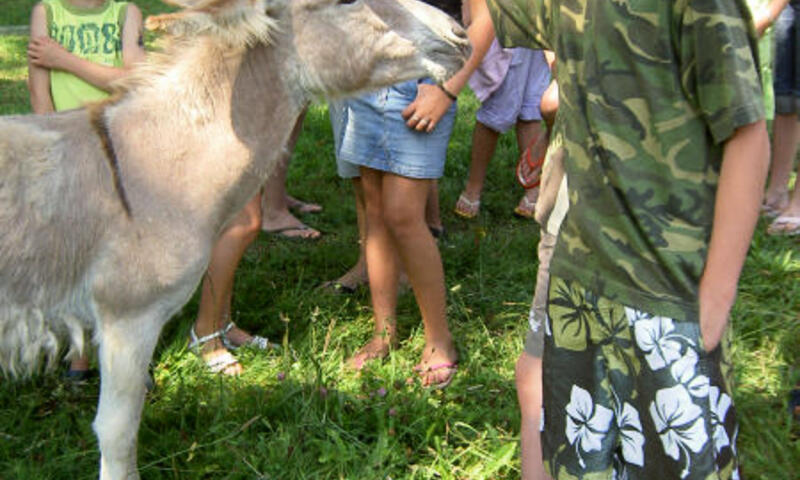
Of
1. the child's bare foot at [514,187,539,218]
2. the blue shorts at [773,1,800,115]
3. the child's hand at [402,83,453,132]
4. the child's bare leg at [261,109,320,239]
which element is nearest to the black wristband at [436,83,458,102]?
the child's hand at [402,83,453,132]

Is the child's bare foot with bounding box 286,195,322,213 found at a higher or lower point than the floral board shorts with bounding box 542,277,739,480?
lower

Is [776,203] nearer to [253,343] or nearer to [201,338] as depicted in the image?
[253,343]

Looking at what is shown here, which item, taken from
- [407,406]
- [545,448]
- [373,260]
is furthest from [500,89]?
[545,448]

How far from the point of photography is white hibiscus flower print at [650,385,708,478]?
5.51ft

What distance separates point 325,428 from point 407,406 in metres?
0.36

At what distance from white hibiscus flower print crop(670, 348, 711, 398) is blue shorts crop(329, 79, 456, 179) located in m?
1.71

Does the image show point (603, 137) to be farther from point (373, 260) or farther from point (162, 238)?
point (373, 260)

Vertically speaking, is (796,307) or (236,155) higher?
(236,155)

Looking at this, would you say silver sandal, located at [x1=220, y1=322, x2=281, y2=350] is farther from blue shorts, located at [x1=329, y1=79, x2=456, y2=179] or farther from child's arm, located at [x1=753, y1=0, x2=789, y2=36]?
child's arm, located at [x1=753, y1=0, x2=789, y2=36]

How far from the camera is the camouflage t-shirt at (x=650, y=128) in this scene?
155 centimetres

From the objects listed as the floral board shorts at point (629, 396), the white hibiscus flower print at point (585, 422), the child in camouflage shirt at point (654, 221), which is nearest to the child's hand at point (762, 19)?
the child in camouflage shirt at point (654, 221)

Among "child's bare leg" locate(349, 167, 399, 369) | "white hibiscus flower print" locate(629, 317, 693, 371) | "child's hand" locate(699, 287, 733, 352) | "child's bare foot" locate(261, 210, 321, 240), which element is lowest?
"child's bare foot" locate(261, 210, 321, 240)

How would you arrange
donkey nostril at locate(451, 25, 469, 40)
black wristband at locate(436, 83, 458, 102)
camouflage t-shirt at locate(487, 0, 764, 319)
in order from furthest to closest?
black wristband at locate(436, 83, 458, 102) < donkey nostril at locate(451, 25, 469, 40) < camouflage t-shirt at locate(487, 0, 764, 319)

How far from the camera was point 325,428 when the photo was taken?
2.91 meters
